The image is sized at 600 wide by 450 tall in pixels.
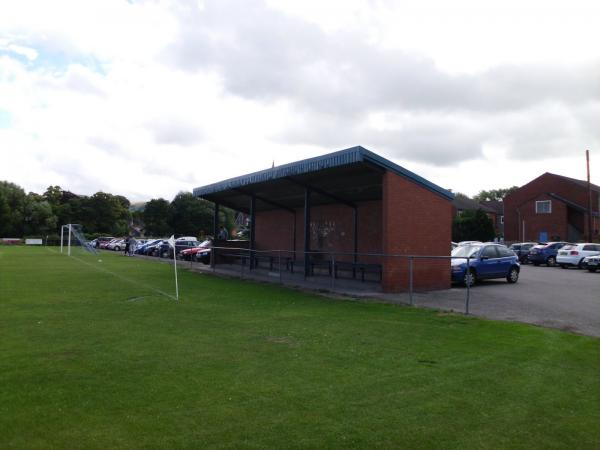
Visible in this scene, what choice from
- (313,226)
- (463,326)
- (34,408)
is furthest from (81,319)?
(313,226)

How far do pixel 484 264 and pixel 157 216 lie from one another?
70233 millimetres

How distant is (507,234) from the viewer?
202 feet

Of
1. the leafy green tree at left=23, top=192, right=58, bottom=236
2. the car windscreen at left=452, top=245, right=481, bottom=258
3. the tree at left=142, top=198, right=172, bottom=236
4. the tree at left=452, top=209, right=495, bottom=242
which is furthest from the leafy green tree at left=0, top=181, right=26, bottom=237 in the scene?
the car windscreen at left=452, top=245, right=481, bottom=258

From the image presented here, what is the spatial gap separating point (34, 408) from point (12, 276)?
1709 centimetres

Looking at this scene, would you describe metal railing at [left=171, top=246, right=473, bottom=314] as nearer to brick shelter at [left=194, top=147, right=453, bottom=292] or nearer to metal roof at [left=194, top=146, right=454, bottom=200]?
brick shelter at [left=194, top=147, right=453, bottom=292]

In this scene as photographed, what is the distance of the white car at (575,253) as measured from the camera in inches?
1156

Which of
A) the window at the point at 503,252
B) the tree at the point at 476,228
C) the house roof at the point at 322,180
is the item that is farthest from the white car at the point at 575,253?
the tree at the point at 476,228

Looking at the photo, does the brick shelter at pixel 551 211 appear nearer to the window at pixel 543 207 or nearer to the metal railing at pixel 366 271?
the window at pixel 543 207

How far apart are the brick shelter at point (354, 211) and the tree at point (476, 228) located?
1289 inches

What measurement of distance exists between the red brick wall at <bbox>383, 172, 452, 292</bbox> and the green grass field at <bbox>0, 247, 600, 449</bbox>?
4.85 m

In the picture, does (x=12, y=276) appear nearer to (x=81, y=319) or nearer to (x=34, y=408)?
(x=81, y=319)

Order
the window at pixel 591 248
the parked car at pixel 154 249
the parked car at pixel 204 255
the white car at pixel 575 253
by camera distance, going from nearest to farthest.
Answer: the white car at pixel 575 253
the window at pixel 591 248
the parked car at pixel 204 255
the parked car at pixel 154 249

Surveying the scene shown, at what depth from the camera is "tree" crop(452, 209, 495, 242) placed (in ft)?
179

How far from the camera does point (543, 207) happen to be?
56406mm
